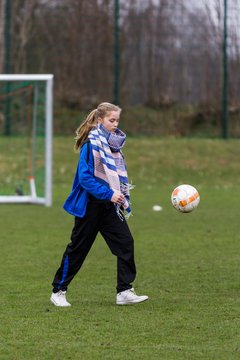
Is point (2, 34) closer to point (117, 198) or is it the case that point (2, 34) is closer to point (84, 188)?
point (84, 188)

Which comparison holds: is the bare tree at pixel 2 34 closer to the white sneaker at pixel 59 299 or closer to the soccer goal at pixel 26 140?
the soccer goal at pixel 26 140

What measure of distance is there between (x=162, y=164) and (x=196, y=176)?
104cm

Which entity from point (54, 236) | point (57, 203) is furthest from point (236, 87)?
point (54, 236)

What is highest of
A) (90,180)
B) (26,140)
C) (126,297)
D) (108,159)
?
(108,159)

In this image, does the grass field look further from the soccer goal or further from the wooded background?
the wooded background

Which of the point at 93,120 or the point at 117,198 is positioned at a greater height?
the point at 93,120

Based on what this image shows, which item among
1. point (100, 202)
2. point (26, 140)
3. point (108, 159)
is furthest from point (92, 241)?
point (26, 140)

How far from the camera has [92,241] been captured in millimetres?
7234

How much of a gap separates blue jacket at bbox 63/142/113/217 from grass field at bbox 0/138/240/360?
80 cm

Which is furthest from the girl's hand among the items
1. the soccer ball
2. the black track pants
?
the soccer ball

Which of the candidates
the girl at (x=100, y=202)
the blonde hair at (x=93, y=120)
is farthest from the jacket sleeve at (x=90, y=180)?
the blonde hair at (x=93, y=120)

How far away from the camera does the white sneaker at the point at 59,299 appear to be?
23.5 ft

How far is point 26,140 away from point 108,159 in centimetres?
1508

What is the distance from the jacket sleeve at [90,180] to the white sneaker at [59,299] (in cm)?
86
